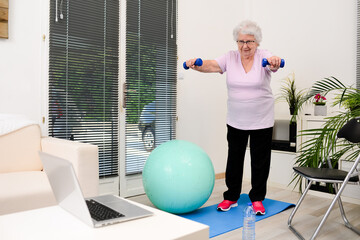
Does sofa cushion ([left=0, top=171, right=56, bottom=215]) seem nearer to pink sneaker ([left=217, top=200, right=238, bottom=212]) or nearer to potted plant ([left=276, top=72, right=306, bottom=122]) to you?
pink sneaker ([left=217, top=200, right=238, bottom=212])

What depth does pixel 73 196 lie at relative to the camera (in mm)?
1223

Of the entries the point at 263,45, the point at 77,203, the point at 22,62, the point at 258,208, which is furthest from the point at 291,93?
the point at 77,203

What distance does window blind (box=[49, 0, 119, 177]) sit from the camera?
9.78 ft

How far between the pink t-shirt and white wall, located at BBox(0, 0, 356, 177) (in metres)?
1.08

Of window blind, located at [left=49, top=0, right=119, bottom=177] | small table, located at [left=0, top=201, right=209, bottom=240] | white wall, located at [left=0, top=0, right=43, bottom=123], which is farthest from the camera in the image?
window blind, located at [left=49, top=0, right=119, bottom=177]

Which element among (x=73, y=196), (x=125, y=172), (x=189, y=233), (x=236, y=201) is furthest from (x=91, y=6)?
(x=189, y=233)

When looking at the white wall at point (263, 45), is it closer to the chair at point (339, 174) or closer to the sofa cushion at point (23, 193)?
the chair at point (339, 174)

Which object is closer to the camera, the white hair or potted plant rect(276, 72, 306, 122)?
the white hair

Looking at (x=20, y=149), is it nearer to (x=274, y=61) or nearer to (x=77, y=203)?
(x=77, y=203)

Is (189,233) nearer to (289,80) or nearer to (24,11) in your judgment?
(24,11)

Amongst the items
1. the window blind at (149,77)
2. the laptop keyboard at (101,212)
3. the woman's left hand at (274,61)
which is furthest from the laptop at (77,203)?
the window blind at (149,77)

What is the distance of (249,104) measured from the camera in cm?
282

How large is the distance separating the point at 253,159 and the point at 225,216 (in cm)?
53

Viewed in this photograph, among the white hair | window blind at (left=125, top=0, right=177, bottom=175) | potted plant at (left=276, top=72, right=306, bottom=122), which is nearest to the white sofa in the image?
window blind at (left=125, top=0, right=177, bottom=175)
